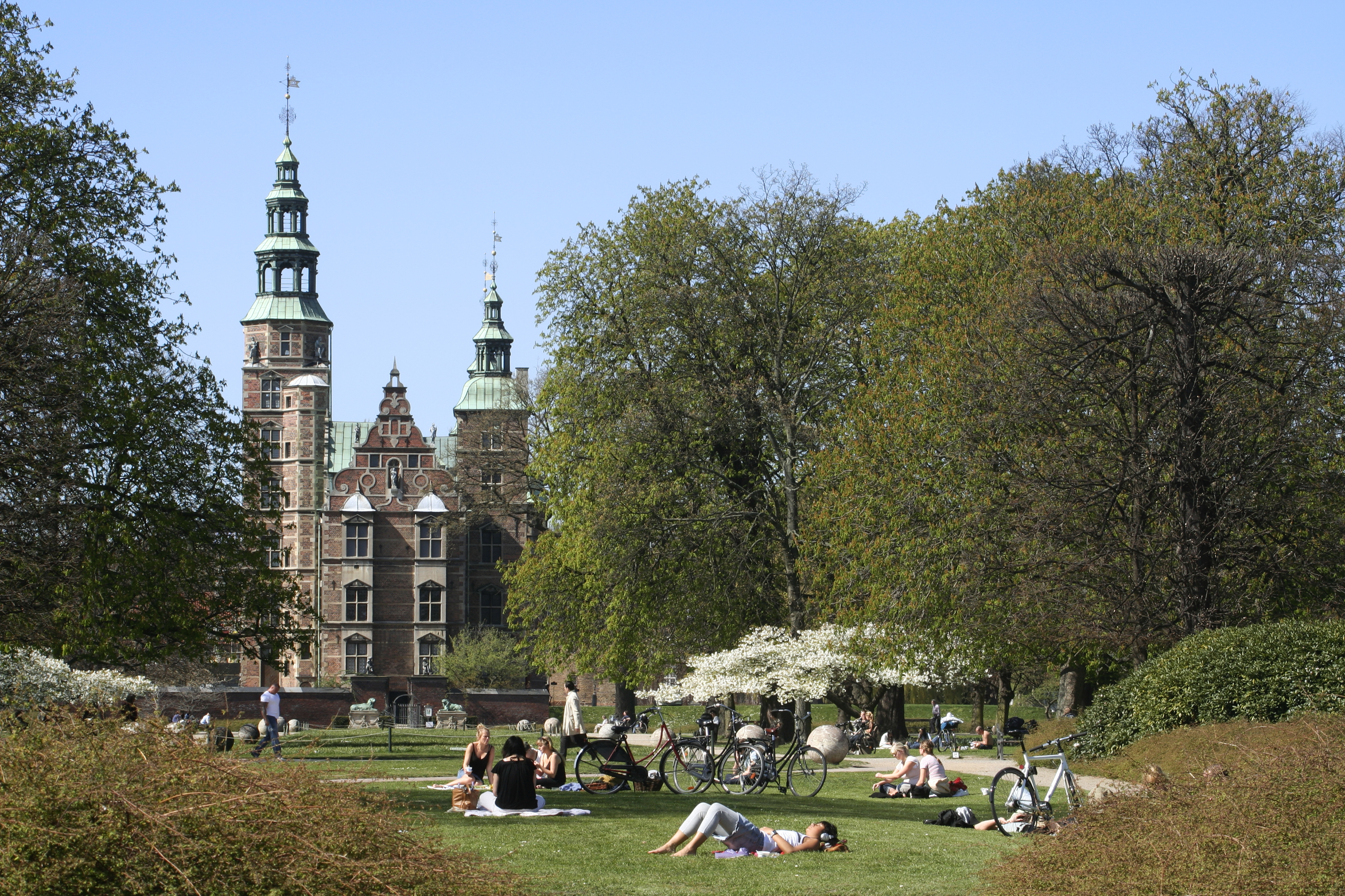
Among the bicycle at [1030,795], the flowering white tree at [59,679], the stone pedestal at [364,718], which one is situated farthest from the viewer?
the stone pedestal at [364,718]

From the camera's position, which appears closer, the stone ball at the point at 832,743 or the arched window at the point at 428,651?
the stone ball at the point at 832,743

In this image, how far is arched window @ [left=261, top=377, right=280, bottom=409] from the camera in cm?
8006

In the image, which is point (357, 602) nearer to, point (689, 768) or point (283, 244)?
point (283, 244)

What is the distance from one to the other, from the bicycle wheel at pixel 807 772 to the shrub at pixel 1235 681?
141 inches

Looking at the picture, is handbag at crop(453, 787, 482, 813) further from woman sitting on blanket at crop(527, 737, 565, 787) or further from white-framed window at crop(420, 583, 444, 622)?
white-framed window at crop(420, 583, 444, 622)

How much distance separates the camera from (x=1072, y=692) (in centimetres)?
3794

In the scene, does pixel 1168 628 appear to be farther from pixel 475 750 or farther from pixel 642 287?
pixel 642 287

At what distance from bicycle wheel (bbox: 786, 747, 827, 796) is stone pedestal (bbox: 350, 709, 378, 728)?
38529mm

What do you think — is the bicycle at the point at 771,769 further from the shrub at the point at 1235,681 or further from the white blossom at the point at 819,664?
the white blossom at the point at 819,664

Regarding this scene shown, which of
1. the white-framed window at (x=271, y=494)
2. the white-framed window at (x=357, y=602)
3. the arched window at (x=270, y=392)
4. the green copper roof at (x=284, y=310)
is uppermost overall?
the green copper roof at (x=284, y=310)

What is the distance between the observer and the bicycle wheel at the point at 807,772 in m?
19.9

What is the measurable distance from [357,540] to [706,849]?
215 feet

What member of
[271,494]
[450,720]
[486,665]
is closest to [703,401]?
[271,494]

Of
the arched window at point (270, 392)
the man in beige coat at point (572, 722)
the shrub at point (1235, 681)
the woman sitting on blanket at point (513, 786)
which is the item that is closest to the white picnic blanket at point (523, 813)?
the woman sitting on blanket at point (513, 786)
